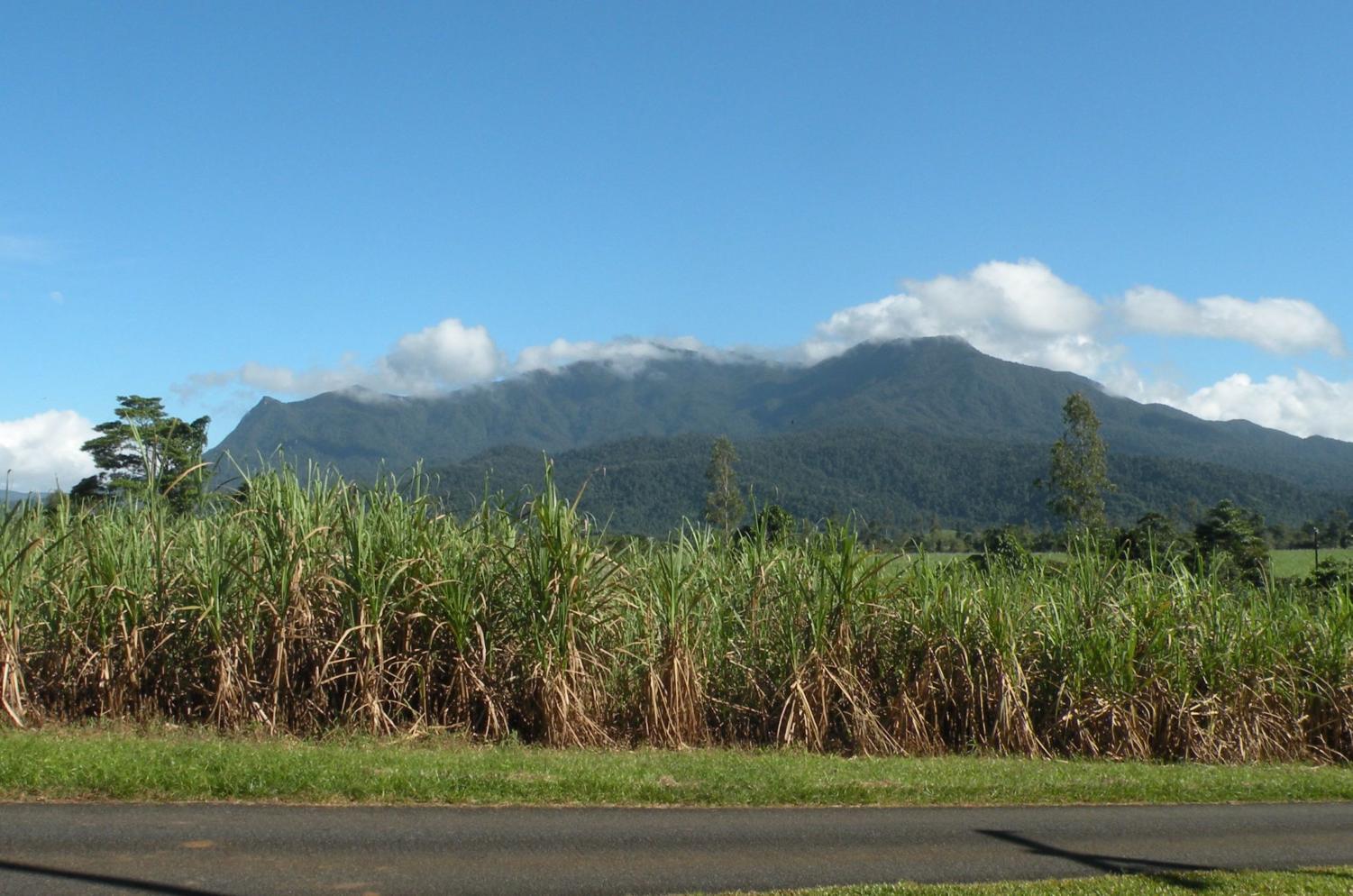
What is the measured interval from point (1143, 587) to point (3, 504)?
13.4 m

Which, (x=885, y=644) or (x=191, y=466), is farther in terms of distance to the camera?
(x=885, y=644)

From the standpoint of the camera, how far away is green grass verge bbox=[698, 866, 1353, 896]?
6910mm

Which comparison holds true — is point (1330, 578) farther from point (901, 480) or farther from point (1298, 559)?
point (901, 480)

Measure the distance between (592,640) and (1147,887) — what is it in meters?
6.40

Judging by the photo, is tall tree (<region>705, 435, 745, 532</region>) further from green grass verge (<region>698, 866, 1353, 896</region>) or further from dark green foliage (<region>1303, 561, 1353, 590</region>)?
green grass verge (<region>698, 866, 1353, 896</region>)

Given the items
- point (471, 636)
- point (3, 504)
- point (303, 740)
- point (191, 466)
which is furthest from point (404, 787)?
point (3, 504)

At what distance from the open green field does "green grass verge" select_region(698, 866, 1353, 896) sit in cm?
509

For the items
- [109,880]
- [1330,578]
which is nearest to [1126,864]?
[109,880]

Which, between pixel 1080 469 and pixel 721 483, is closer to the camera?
pixel 1080 469

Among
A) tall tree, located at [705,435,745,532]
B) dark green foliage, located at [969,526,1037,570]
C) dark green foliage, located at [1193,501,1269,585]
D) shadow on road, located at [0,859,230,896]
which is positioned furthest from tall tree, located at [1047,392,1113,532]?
shadow on road, located at [0,859,230,896]

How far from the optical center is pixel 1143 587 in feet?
48.6

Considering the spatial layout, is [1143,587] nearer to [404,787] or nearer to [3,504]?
[404,787]

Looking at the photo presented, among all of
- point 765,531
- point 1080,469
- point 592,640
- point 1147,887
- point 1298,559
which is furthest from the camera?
point 1298,559

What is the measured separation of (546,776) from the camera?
30.0ft
